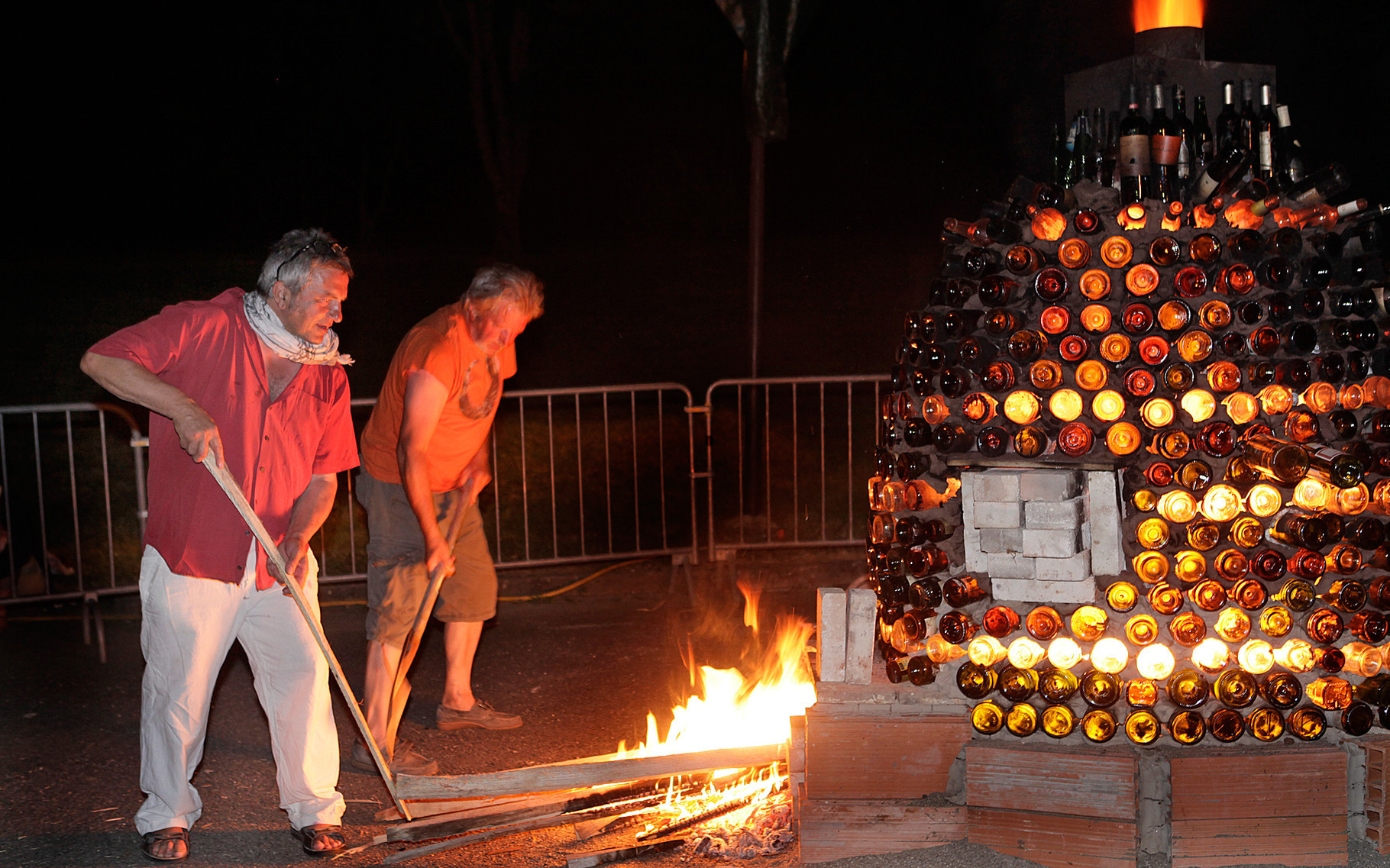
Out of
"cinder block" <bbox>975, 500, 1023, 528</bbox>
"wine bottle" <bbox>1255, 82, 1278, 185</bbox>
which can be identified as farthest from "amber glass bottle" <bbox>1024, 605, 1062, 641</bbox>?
"wine bottle" <bbox>1255, 82, 1278, 185</bbox>

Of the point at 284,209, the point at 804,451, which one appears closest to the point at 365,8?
the point at 284,209

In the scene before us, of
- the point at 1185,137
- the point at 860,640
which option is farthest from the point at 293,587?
the point at 1185,137

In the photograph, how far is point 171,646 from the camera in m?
3.38

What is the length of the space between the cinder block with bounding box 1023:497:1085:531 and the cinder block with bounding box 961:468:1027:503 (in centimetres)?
6

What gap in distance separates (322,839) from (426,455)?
1.39 metres

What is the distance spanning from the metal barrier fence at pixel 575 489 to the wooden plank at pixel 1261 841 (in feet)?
10.8

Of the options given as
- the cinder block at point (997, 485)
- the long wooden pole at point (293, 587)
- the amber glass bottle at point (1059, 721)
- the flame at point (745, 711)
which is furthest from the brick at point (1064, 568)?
the long wooden pole at point (293, 587)

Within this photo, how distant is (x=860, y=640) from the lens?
361 centimetres

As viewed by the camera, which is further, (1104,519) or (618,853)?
(618,853)

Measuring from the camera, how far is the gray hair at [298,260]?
11.1 ft

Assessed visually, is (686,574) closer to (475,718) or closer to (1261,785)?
(475,718)

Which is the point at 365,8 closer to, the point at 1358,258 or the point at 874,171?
the point at 874,171

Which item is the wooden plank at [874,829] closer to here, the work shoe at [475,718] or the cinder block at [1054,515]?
the cinder block at [1054,515]

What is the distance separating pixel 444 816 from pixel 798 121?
2875 cm
